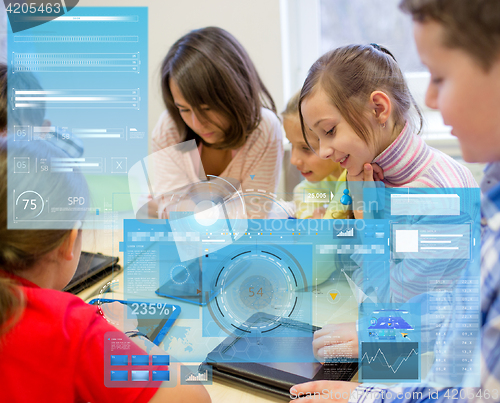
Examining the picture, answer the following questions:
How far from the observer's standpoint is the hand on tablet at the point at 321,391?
20.8 inches

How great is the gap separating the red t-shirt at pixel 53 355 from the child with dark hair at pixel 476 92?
0.40 meters

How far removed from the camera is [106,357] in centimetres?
51

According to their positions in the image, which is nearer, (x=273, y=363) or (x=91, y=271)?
(x=273, y=363)

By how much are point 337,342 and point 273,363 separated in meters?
0.10

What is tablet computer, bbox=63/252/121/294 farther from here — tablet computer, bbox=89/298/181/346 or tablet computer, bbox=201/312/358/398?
tablet computer, bbox=201/312/358/398

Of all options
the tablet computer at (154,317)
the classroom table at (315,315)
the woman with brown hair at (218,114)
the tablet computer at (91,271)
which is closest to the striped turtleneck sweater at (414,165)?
the classroom table at (315,315)

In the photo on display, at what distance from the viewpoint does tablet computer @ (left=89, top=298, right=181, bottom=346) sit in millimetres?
624

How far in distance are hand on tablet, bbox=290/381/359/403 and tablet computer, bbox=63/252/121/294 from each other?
1.43 ft

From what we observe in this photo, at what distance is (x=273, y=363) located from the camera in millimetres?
578

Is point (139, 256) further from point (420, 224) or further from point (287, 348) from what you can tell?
point (420, 224)

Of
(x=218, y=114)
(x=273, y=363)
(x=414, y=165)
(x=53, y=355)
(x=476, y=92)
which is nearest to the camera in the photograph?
(x=476, y=92)

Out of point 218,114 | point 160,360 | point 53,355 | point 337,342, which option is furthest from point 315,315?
point 218,114

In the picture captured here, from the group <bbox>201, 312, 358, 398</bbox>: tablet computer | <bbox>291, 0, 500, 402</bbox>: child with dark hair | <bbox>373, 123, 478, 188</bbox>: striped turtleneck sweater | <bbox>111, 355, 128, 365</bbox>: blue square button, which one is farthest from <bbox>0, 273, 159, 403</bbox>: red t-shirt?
<bbox>373, 123, 478, 188</bbox>: striped turtleneck sweater
